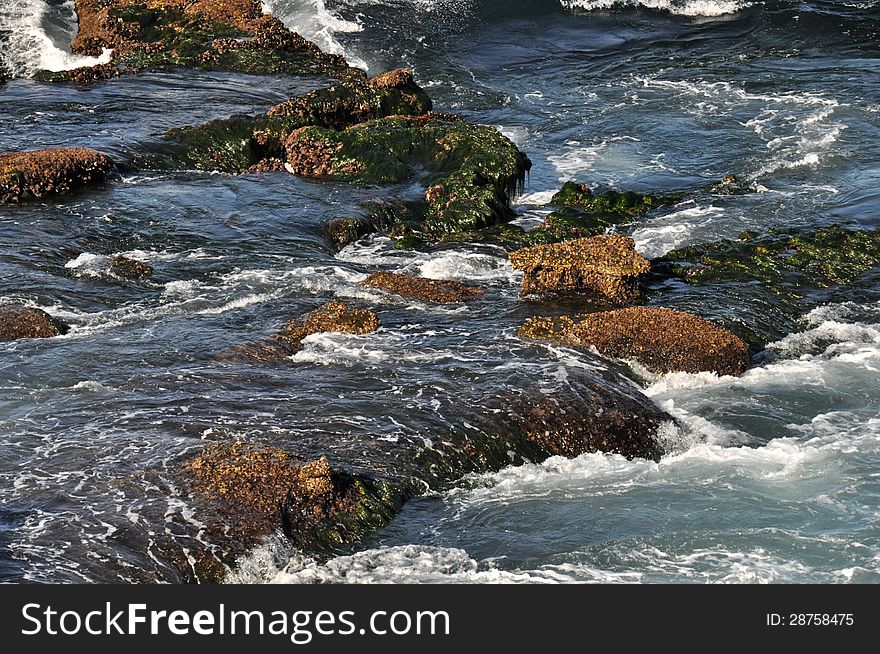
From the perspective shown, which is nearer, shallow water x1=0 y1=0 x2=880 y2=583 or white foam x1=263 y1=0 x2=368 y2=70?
shallow water x1=0 y1=0 x2=880 y2=583

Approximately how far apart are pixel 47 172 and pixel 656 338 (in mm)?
11415

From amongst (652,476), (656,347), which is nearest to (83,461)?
(652,476)

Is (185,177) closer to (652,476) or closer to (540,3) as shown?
(652,476)

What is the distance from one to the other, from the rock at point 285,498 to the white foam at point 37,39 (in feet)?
66.9

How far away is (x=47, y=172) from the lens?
20.1m

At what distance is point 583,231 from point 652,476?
8028 millimetres

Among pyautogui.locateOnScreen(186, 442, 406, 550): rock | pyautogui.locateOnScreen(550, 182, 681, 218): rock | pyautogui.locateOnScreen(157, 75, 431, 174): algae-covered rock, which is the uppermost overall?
pyautogui.locateOnScreen(157, 75, 431, 174): algae-covered rock

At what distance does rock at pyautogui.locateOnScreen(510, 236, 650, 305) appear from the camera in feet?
54.7

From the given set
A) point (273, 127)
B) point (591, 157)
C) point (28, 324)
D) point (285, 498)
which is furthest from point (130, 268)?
point (591, 157)

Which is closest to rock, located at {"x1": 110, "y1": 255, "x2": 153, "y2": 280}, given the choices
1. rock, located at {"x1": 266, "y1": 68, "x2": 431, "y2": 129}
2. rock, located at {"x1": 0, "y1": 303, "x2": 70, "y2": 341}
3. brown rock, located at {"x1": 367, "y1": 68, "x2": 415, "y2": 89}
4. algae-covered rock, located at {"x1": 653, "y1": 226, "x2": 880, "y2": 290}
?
rock, located at {"x1": 0, "y1": 303, "x2": 70, "y2": 341}

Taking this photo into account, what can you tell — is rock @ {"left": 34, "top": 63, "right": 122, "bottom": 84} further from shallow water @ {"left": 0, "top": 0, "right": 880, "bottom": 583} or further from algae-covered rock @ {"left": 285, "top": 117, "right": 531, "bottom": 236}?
algae-covered rock @ {"left": 285, "top": 117, "right": 531, "bottom": 236}

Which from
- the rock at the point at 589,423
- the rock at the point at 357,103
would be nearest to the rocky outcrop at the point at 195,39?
the rock at the point at 357,103

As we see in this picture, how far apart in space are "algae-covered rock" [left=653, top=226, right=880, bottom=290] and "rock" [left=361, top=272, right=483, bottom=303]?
338 cm

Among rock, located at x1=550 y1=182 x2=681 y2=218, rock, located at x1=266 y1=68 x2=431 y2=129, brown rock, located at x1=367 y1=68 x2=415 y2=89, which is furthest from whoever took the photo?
brown rock, located at x1=367 y1=68 x2=415 y2=89
